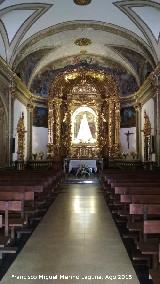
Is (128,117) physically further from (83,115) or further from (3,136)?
(3,136)

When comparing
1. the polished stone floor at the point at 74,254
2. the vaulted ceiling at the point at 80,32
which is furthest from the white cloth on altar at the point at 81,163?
the polished stone floor at the point at 74,254

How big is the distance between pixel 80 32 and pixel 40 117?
24.4 ft

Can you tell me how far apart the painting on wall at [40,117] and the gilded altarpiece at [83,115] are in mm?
418

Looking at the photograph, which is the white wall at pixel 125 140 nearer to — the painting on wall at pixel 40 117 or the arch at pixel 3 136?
the painting on wall at pixel 40 117

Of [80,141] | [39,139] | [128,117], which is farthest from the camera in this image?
[80,141]

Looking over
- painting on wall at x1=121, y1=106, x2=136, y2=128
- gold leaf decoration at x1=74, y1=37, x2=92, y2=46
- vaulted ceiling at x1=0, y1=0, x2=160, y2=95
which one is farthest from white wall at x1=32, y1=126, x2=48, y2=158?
gold leaf decoration at x1=74, y1=37, x2=92, y2=46

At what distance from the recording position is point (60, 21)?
16781 mm

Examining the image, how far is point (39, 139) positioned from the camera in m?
24.2

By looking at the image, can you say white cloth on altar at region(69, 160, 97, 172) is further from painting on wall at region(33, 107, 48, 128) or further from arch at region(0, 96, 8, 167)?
arch at region(0, 96, 8, 167)

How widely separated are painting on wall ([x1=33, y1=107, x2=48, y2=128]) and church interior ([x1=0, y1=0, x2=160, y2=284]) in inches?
2.8

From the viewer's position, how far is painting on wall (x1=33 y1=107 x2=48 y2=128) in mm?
24109

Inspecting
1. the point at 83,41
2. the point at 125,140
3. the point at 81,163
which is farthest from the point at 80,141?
the point at 83,41

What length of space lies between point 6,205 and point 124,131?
65.1ft

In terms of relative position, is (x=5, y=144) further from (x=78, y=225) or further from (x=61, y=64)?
(x=78, y=225)
